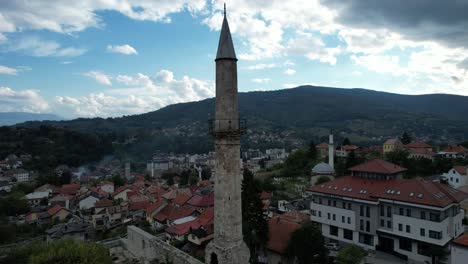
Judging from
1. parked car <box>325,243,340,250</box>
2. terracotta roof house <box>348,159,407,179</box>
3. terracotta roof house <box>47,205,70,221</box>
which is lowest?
terracotta roof house <box>47,205,70,221</box>

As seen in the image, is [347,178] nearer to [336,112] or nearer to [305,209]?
[305,209]

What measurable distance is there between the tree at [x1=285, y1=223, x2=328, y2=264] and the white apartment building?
6.41 meters

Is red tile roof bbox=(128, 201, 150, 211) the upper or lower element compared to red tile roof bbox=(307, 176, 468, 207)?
lower

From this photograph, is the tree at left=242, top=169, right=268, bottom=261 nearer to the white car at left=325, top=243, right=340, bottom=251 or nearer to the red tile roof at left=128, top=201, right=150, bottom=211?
the white car at left=325, top=243, right=340, bottom=251

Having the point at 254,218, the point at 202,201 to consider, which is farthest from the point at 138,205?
the point at 254,218

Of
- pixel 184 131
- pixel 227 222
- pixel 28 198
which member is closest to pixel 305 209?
pixel 227 222

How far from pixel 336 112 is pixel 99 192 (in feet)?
558

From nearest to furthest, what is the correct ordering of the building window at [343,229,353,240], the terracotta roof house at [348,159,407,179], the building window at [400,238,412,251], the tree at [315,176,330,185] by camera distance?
the building window at [400,238,412,251] < the building window at [343,229,353,240] < the terracotta roof house at [348,159,407,179] < the tree at [315,176,330,185]

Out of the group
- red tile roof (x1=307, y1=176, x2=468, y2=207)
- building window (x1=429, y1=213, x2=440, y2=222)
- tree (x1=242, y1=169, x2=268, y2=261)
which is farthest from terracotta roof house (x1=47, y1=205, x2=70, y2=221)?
building window (x1=429, y1=213, x2=440, y2=222)

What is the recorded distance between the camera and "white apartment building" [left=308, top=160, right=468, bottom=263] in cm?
2123

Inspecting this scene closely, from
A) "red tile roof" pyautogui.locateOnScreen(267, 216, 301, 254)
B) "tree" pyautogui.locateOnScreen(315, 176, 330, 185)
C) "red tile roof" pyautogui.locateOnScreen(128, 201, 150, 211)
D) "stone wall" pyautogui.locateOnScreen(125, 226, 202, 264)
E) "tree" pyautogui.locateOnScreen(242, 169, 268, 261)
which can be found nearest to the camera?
"stone wall" pyautogui.locateOnScreen(125, 226, 202, 264)

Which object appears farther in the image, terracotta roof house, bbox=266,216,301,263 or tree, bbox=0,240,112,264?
terracotta roof house, bbox=266,216,301,263

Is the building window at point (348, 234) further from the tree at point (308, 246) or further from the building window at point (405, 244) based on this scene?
the tree at point (308, 246)

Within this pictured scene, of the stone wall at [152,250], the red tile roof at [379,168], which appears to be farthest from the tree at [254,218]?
the red tile roof at [379,168]
